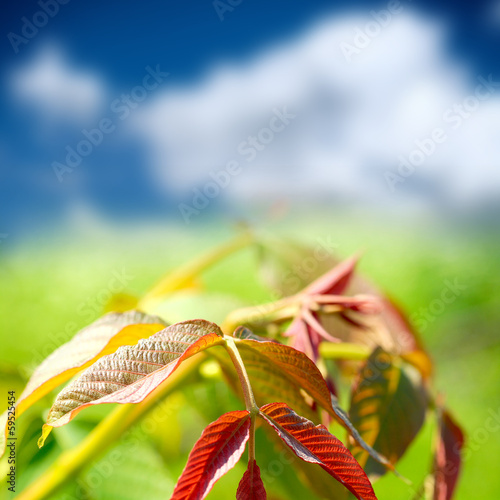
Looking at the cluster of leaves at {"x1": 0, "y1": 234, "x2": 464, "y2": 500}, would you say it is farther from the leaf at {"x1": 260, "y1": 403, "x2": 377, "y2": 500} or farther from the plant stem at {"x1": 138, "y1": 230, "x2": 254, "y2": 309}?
the plant stem at {"x1": 138, "y1": 230, "x2": 254, "y2": 309}

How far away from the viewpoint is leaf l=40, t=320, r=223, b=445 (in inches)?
7.6

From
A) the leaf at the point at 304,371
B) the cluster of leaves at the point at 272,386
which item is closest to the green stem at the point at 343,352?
the cluster of leaves at the point at 272,386

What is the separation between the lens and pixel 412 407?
32cm

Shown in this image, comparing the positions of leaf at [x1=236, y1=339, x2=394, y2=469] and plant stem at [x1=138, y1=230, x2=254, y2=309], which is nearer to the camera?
leaf at [x1=236, y1=339, x2=394, y2=469]

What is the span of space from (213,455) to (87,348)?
0.09m

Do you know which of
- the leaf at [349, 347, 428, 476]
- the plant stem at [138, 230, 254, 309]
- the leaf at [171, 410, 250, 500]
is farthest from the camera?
the plant stem at [138, 230, 254, 309]

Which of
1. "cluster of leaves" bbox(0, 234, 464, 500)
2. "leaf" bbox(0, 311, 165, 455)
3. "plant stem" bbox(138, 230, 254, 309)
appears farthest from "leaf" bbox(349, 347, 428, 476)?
"plant stem" bbox(138, 230, 254, 309)

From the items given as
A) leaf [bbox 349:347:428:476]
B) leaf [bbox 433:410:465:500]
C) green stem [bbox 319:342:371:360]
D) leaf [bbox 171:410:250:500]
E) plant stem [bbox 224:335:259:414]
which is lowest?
leaf [bbox 433:410:465:500]

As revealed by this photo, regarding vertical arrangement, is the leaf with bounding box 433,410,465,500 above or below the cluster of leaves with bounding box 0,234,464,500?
below

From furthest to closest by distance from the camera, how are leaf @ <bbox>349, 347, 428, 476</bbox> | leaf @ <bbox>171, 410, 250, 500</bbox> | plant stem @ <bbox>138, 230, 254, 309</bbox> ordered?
plant stem @ <bbox>138, 230, 254, 309</bbox> → leaf @ <bbox>349, 347, 428, 476</bbox> → leaf @ <bbox>171, 410, 250, 500</bbox>

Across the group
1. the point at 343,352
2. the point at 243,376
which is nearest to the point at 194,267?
the point at 343,352

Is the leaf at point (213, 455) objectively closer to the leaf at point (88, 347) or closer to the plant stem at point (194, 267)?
the leaf at point (88, 347)

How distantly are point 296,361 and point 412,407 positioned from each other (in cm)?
13

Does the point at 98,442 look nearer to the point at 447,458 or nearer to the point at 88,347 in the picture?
the point at 88,347
